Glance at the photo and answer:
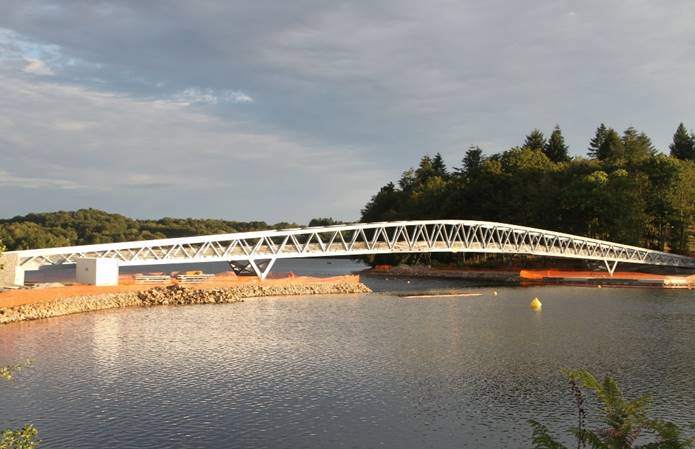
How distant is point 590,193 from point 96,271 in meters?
81.6

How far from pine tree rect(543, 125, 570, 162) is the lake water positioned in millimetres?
109952

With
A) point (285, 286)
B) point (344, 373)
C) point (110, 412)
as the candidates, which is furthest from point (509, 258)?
point (110, 412)

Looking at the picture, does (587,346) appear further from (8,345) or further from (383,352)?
(8,345)

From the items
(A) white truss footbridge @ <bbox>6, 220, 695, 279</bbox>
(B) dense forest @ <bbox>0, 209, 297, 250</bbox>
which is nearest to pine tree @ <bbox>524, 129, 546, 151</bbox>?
(A) white truss footbridge @ <bbox>6, 220, 695, 279</bbox>

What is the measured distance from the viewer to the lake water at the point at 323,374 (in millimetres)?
21125

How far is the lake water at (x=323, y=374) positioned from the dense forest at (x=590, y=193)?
5732 centimetres

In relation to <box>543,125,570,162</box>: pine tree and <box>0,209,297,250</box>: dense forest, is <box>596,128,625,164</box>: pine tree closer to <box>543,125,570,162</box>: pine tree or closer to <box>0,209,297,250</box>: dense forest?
<box>543,125,570,162</box>: pine tree

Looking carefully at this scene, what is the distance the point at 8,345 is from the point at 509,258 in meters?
96.6

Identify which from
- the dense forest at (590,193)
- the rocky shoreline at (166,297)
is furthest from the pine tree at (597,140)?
the rocky shoreline at (166,297)

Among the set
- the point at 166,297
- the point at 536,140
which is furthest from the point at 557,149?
the point at 166,297

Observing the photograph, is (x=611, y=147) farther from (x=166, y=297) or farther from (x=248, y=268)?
(x=166, y=297)

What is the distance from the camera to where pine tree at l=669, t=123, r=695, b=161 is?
147375 millimetres

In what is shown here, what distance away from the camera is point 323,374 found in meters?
29.0

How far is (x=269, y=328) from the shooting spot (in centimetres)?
4291
